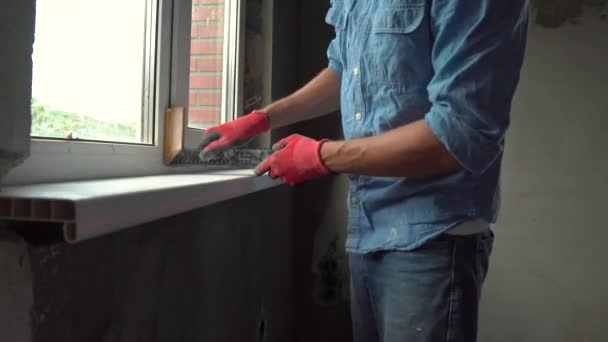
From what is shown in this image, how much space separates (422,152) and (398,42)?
0.78ft

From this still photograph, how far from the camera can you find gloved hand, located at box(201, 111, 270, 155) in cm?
129

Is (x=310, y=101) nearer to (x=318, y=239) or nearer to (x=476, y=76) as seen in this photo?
(x=476, y=76)

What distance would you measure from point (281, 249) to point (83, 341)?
1.45m

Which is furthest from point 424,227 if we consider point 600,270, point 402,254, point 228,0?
point 600,270

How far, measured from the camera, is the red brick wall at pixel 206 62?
1.65 meters

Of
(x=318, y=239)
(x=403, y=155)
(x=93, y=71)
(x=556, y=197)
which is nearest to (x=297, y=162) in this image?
(x=403, y=155)

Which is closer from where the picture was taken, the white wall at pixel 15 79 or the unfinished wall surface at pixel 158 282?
the white wall at pixel 15 79

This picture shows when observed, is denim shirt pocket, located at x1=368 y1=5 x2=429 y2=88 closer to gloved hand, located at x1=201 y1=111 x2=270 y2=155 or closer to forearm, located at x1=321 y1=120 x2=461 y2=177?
forearm, located at x1=321 y1=120 x2=461 y2=177

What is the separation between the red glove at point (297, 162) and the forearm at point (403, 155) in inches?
3.0

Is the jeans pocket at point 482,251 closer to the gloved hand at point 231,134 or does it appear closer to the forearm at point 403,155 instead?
the forearm at point 403,155

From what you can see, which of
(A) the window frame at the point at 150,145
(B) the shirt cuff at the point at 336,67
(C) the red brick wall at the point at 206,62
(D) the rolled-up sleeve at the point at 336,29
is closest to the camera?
(A) the window frame at the point at 150,145

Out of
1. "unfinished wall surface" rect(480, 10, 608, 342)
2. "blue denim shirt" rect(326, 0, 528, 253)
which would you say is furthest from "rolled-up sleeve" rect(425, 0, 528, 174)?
"unfinished wall surface" rect(480, 10, 608, 342)

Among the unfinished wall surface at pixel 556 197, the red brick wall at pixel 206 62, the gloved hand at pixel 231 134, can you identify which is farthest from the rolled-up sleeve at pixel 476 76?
the unfinished wall surface at pixel 556 197

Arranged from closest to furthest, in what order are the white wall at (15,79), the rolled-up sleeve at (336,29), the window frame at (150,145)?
the white wall at (15,79) < the window frame at (150,145) < the rolled-up sleeve at (336,29)
